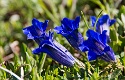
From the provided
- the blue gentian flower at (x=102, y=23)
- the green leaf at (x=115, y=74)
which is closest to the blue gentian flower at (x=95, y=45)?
the green leaf at (x=115, y=74)

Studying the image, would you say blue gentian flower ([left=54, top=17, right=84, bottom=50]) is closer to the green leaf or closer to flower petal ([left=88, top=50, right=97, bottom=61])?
flower petal ([left=88, top=50, right=97, bottom=61])

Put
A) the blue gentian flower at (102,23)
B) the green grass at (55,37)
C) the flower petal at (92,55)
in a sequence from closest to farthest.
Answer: the flower petal at (92,55) → the green grass at (55,37) → the blue gentian flower at (102,23)

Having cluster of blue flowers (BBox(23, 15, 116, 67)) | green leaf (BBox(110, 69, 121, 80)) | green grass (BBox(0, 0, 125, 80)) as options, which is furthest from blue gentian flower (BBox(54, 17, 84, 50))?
green leaf (BBox(110, 69, 121, 80))

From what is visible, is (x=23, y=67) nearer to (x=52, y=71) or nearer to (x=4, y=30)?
(x=52, y=71)

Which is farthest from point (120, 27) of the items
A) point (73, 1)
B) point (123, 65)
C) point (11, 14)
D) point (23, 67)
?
point (11, 14)

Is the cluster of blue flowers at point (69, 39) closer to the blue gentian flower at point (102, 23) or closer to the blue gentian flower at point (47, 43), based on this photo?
the blue gentian flower at point (47, 43)

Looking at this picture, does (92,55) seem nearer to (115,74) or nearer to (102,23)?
(115,74)

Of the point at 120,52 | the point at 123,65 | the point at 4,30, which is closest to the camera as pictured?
the point at 123,65
